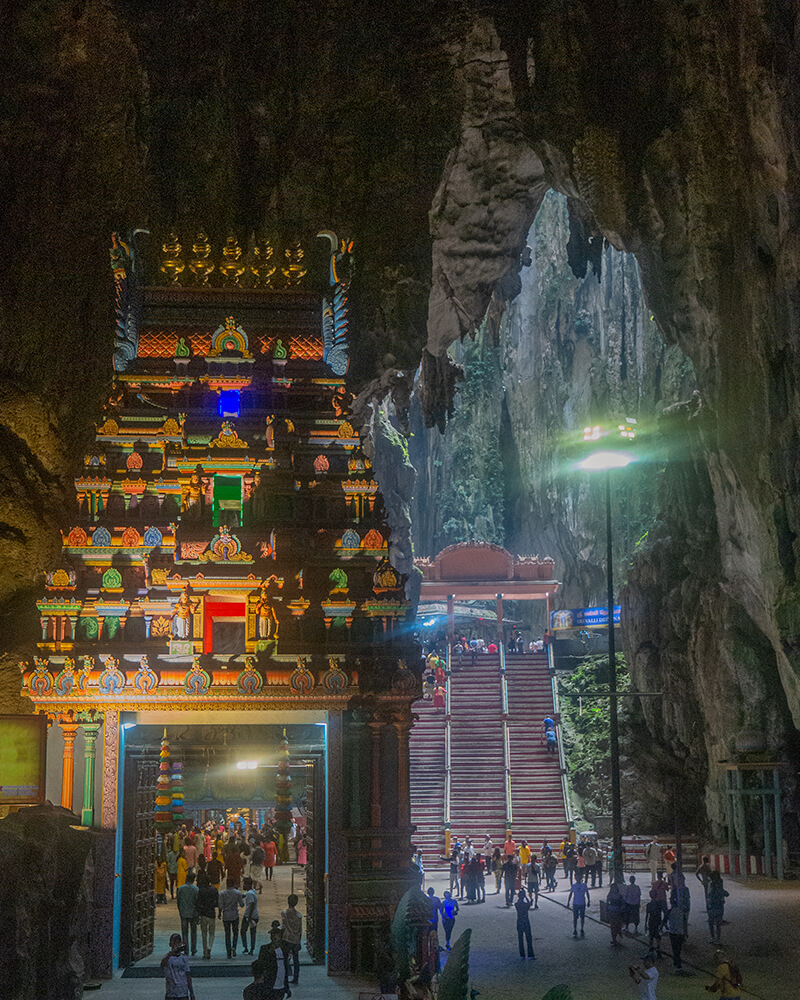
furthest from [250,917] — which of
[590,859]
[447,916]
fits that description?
[590,859]

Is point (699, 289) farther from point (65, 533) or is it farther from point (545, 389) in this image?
point (545, 389)

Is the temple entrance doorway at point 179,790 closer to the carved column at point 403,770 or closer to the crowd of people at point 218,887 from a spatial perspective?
the crowd of people at point 218,887

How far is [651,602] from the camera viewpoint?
3747 centimetres

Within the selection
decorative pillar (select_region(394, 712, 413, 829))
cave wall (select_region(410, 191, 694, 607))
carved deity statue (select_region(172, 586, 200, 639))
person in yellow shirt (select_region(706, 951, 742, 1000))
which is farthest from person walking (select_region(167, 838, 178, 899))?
cave wall (select_region(410, 191, 694, 607))

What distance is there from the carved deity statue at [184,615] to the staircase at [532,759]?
54.0 feet

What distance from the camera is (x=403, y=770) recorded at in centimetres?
1970

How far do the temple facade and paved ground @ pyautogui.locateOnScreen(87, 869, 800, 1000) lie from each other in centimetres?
157

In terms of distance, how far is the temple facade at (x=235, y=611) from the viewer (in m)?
19.1

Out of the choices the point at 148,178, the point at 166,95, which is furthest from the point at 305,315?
the point at 166,95

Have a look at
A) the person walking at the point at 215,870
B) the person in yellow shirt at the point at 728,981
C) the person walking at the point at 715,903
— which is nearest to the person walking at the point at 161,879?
the person walking at the point at 215,870

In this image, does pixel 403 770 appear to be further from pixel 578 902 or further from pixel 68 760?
pixel 68 760

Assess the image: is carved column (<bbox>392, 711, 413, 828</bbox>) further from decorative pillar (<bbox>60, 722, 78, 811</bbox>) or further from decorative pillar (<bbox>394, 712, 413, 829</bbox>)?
decorative pillar (<bbox>60, 722, 78, 811</bbox>)

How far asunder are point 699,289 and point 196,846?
18309 mm

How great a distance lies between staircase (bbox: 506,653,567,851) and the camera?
33.2 metres
